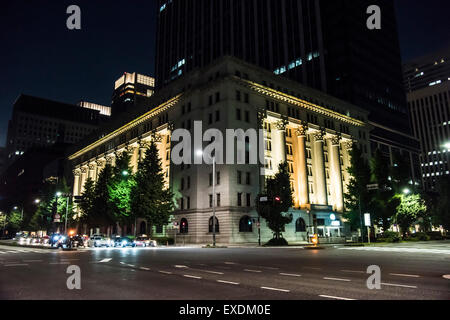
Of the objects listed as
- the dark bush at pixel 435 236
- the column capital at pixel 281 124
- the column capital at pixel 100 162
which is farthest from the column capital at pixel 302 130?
the column capital at pixel 100 162

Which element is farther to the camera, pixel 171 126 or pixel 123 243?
pixel 171 126

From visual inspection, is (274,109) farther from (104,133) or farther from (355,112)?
(104,133)

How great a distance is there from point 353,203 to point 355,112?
38.2m

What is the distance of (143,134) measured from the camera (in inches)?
2859

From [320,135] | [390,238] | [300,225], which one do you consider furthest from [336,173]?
[390,238]

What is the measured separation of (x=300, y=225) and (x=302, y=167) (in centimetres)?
1200

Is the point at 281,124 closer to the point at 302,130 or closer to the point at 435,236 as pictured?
the point at 302,130

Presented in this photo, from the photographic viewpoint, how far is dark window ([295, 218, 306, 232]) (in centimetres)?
5964

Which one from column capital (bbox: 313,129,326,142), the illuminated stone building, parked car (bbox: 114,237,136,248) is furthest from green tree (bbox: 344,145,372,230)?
parked car (bbox: 114,237,136,248)

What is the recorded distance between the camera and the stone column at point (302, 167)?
63938 millimetres

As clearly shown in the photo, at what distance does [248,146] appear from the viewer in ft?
185

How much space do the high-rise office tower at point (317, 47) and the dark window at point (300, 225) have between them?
42.6 m

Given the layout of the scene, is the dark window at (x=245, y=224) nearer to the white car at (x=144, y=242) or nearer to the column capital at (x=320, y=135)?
the white car at (x=144, y=242)

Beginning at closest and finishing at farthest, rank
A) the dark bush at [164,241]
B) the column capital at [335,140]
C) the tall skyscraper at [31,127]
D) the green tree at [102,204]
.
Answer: the dark bush at [164,241]
the green tree at [102,204]
the column capital at [335,140]
the tall skyscraper at [31,127]
